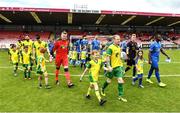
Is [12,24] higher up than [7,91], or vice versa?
[12,24]

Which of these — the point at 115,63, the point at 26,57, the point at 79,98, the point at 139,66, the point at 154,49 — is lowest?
the point at 79,98

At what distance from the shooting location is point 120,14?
4322cm

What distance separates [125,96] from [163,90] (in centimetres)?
210

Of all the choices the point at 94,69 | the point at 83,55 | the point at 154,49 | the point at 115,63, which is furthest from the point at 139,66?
the point at 83,55

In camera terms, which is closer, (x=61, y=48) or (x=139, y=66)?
(x=61, y=48)

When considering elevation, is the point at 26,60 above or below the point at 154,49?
below

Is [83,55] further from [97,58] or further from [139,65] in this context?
[97,58]

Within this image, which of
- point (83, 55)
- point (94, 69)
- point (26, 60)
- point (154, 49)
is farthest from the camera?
point (83, 55)

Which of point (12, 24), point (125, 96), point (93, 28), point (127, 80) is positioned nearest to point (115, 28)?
point (93, 28)

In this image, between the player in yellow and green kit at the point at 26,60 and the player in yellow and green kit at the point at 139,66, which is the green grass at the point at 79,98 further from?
the player in yellow and green kit at the point at 26,60

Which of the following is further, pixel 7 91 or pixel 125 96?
pixel 7 91

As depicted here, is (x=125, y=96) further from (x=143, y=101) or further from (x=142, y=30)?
(x=142, y=30)

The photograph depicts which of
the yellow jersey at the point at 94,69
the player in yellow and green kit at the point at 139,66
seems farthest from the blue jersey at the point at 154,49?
the yellow jersey at the point at 94,69

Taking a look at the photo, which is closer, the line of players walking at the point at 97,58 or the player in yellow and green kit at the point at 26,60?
the line of players walking at the point at 97,58
